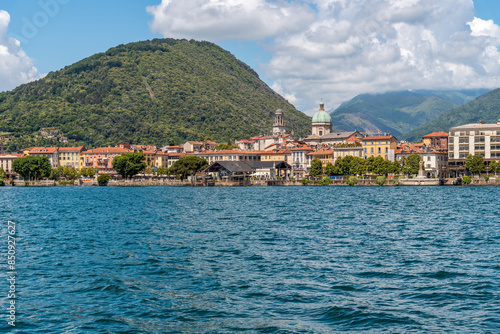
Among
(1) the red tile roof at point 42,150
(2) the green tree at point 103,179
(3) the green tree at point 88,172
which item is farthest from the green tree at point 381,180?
(1) the red tile roof at point 42,150

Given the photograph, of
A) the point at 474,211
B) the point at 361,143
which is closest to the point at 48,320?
the point at 474,211

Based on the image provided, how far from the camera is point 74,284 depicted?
2117cm

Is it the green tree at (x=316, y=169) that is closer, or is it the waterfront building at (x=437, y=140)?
the green tree at (x=316, y=169)

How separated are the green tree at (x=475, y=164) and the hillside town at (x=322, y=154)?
19.1 ft

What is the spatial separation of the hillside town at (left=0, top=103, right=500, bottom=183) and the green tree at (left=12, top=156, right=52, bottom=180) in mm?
22137

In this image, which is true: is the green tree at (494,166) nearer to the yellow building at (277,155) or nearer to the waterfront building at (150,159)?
the yellow building at (277,155)

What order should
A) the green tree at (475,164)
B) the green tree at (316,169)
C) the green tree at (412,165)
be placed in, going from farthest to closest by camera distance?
the green tree at (316,169)
the green tree at (412,165)
the green tree at (475,164)

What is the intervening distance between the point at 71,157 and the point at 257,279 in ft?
579

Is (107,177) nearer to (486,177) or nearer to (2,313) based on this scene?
(486,177)

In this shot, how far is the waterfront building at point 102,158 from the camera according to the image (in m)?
179

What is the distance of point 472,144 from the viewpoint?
444 feet

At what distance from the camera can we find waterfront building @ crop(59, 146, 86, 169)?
18638 cm

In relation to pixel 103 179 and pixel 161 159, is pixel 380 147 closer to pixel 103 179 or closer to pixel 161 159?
pixel 161 159

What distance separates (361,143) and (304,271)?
13797 centimetres
